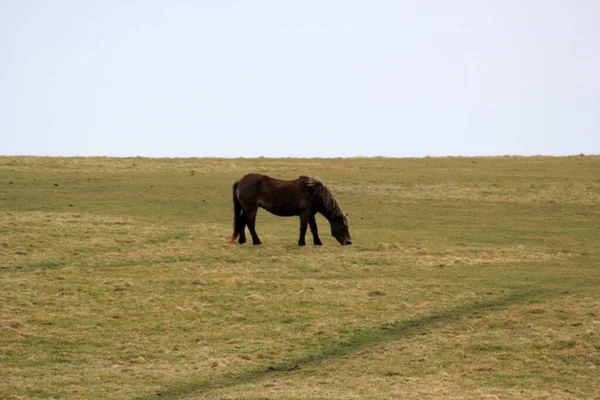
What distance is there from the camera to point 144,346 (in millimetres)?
15305

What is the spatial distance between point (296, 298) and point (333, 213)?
21.5 ft

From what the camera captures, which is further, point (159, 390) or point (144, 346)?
point (144, 346)

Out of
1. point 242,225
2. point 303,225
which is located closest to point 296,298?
point 303,225

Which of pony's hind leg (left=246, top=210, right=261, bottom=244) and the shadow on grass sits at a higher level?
pony's hind leg (left=246, top=210, right=261, bottom=244)

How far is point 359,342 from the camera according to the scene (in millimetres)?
15758

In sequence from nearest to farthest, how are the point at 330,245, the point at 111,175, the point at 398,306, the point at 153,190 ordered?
the point at 398,306 → the point at 330,245 → the point at 153,190 → the point at 111,175

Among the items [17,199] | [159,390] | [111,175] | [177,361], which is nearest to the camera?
[159,390]

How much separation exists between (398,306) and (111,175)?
2324 cm

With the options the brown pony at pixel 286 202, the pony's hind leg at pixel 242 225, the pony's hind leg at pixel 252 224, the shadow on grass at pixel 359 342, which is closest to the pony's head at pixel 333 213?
the brown pony at pixel 286 202

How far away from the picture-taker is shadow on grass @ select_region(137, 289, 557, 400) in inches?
526

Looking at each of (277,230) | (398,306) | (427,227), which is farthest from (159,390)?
(427,227)

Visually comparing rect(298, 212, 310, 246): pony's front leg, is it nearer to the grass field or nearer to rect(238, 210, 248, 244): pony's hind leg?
the grass field

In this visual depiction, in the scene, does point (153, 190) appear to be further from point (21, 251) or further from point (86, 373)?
point (86, 373)

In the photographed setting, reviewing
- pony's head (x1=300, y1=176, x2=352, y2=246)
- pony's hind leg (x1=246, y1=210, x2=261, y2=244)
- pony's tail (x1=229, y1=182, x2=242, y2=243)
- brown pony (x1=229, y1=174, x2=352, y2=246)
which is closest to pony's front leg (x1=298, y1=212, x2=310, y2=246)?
brown pony (x1=229, y1=174, x2=352, y2=246)
